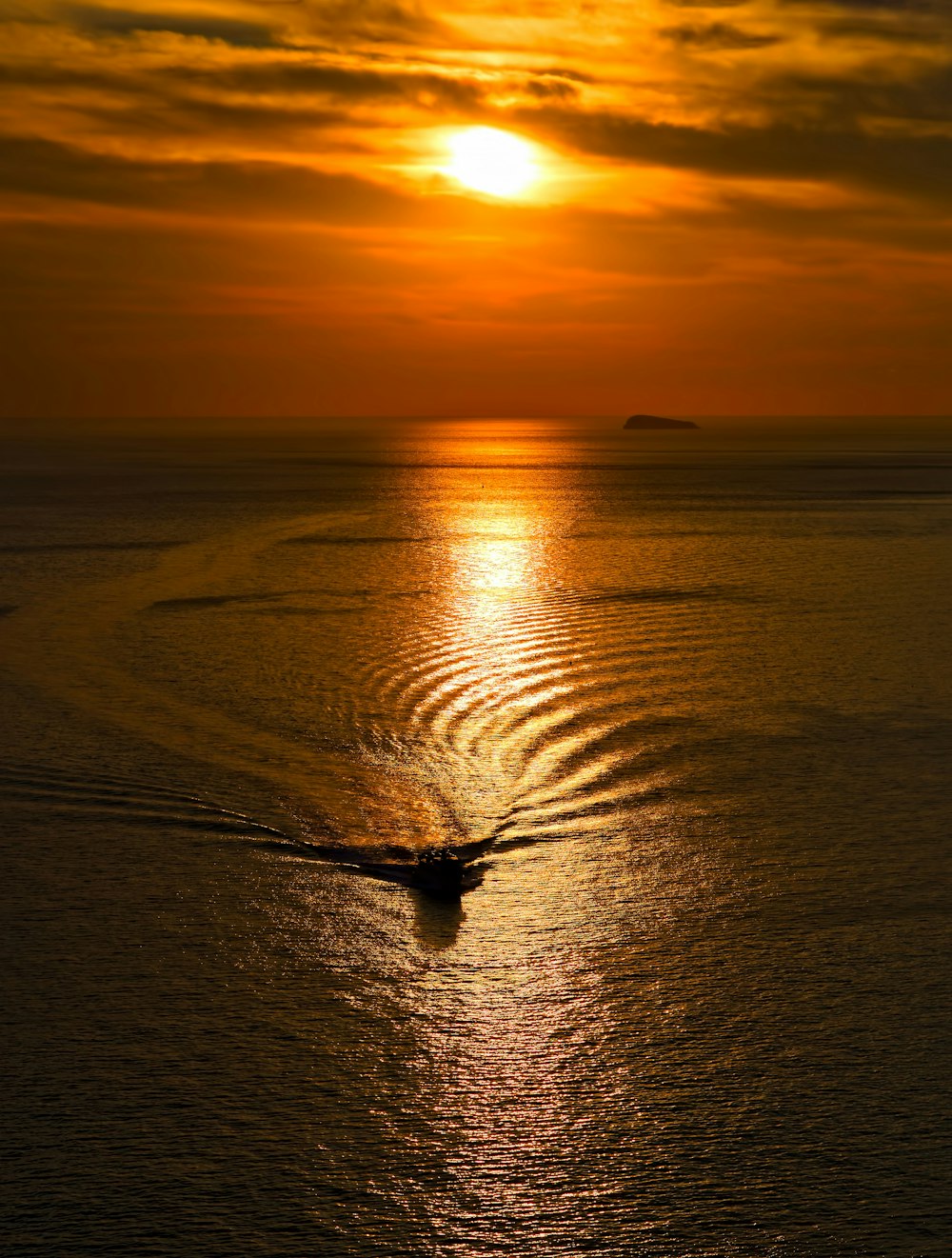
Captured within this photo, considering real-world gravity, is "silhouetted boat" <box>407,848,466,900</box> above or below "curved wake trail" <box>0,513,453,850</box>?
below

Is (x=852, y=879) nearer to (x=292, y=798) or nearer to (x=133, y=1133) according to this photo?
(x=292, y=798)

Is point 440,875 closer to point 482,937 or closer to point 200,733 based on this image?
point 482,937

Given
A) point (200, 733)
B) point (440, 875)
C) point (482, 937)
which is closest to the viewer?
point (482, 937)

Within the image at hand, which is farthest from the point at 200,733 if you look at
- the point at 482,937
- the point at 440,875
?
the point at 482,937

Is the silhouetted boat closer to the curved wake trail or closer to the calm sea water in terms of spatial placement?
the calm sea water

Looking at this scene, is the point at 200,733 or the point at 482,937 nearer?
the point at 482,937

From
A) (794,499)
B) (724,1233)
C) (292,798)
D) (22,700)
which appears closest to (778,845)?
(292,798)

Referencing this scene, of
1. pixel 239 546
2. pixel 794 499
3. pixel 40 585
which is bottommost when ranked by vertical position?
pixel 40 585

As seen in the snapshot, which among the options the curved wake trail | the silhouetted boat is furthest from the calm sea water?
the silhouetted boat

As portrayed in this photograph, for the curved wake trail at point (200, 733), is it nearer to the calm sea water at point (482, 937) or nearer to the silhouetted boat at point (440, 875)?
the calm sea water at point (482, 937)
